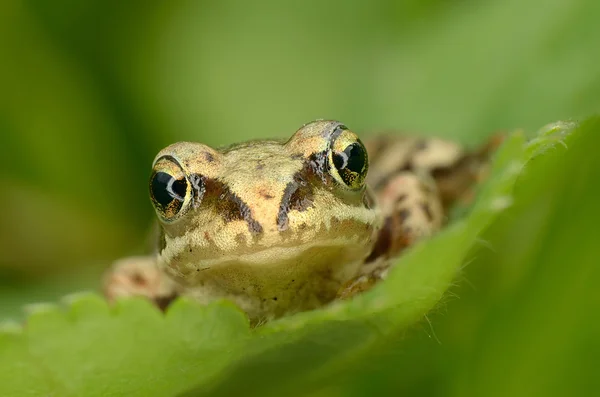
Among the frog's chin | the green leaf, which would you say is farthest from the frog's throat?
the green leaf

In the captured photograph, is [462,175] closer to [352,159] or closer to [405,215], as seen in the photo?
[405,215]

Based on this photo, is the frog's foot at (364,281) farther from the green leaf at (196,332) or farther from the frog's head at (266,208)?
the green leaf at (196,332)

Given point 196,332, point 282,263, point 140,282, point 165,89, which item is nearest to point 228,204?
point 282,263

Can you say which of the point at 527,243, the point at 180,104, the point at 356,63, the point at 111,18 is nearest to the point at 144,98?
the point at 180,104

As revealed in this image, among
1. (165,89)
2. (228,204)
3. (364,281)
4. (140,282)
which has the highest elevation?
(165,89)

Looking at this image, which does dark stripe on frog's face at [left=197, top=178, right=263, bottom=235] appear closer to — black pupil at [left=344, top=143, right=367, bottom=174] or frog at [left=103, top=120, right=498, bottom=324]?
frog at [left=103, top=120, right=498, bottom=324]
